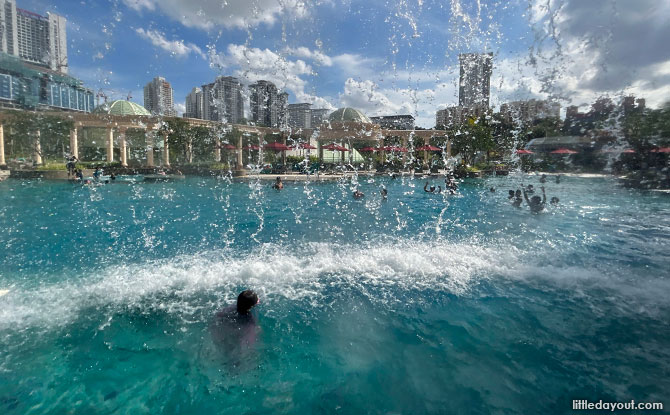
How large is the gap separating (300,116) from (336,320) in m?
47.7

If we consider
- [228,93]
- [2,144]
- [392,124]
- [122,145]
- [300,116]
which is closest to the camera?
[228,93]

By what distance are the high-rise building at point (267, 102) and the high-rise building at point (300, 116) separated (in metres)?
2.30

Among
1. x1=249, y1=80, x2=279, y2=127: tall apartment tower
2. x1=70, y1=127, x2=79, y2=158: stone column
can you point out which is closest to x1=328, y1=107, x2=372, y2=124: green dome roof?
x1=249, y1=80, x2=279, y2=127: tall apartment tower

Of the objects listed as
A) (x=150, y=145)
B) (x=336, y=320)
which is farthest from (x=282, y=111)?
(x=336, y=320)

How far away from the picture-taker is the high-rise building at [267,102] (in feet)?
100

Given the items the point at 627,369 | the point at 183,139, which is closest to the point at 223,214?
the point at 627,369

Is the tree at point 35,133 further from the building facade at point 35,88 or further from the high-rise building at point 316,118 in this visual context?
the high-rise building at point 316,118

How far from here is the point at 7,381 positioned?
13.4ft

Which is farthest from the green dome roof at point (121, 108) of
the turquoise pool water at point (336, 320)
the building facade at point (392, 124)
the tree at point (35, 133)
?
the turquoise pool water at point (336, 320)

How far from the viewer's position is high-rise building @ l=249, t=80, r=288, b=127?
30.5 meters

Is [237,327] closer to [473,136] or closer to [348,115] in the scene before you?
[473,136]

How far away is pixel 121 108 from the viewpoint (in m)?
50.8

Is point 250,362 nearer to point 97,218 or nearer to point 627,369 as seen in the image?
point 627,369

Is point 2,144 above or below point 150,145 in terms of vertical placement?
below
